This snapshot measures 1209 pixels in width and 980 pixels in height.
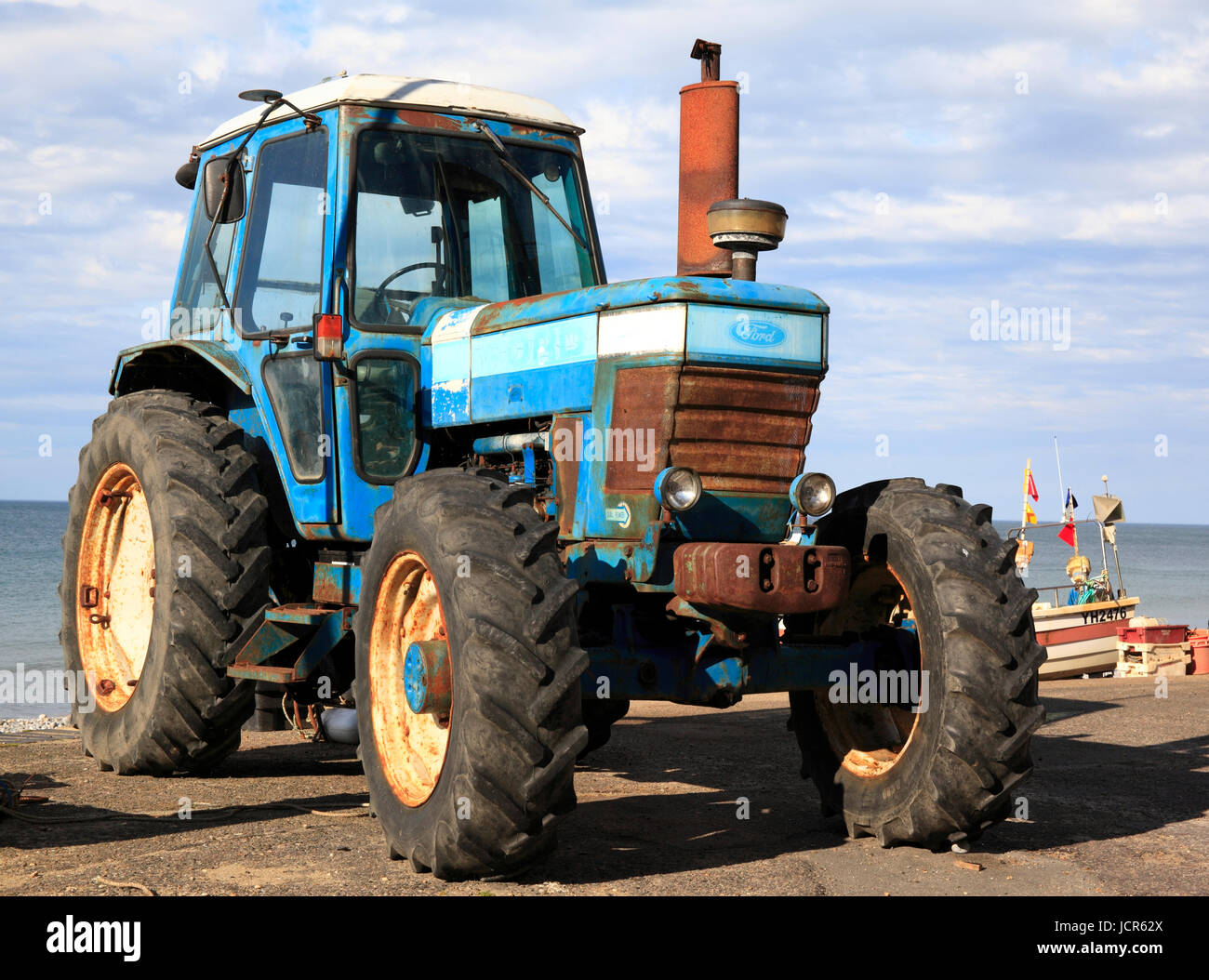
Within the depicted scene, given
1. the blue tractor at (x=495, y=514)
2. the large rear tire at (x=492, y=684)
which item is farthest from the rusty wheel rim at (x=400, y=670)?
the large rear tire at (x=492, y=684)

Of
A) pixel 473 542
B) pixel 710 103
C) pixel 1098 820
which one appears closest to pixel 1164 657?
pixel 1098 820

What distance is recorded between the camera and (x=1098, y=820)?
6.60 metres

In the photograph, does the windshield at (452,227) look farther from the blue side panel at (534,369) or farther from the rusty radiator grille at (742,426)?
the rusty radiator grille at (742,426)

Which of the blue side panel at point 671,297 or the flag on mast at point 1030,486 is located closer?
the blue side panel at point 671,297

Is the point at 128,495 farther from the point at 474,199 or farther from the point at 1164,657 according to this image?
the point at 1164,657

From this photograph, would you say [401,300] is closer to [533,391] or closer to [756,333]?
[533,391]

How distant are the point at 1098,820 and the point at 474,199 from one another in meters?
4.34

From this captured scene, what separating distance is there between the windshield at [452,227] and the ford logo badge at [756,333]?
1853mm

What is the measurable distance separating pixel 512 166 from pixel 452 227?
0.44 meters

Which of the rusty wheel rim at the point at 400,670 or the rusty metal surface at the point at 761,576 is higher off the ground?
the rusty metal surface at the point at 761,576

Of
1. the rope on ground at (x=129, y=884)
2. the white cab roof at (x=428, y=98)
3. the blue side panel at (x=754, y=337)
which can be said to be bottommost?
the rope on ground at (x=129, y=884)

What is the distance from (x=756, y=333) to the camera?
18.2 feet

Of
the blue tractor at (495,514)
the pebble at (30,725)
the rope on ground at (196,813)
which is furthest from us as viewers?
the pebble at (30,725)

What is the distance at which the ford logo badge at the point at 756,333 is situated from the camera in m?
5.52
